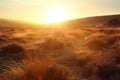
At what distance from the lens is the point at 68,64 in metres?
11.6

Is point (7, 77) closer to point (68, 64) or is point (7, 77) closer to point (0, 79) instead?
point (0, 79)

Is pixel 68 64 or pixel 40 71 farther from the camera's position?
pixel 68 64

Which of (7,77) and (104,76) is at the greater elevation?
(7,77)

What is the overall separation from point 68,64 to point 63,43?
24.3ft

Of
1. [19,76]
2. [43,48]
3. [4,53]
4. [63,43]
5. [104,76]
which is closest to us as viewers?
[19,76]

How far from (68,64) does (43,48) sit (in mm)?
6238

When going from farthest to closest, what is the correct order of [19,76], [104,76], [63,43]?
1. [63,43]
2. [104,76]
3. [19,76]

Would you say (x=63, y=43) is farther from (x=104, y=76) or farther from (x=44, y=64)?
(x=44, y=64)

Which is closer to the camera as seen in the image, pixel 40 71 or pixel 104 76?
pixel 40 71

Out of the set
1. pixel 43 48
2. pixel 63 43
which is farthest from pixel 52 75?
pixel 63 43

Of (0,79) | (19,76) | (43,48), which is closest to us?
(19,76)

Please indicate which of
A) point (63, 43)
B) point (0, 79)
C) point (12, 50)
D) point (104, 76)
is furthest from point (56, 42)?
point (0, 79)

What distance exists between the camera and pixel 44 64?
23.9ft

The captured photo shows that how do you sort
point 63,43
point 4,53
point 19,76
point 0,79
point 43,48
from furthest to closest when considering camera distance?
point 63,43, point 43,48, point 4,53, point 0,79, point 19,76
